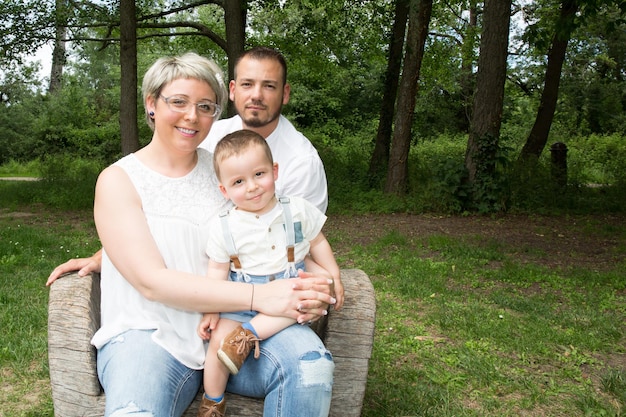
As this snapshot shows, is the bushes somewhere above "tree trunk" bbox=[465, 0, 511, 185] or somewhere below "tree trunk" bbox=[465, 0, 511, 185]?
below

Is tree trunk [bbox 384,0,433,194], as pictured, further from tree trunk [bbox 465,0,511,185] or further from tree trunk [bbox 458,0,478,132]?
tree trunk [bbox 458,0,478,132]

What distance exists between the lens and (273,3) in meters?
13.6

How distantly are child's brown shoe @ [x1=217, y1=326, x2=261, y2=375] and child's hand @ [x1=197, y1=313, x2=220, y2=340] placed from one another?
13 cm

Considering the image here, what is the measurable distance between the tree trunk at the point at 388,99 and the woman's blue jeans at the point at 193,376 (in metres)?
11.0

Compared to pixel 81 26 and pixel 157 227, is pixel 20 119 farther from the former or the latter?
pixel 157 227

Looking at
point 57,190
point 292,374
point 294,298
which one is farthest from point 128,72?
point 292,374

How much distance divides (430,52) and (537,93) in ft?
30.1

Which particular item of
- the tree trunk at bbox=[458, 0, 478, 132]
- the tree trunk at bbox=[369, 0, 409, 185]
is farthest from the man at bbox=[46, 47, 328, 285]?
the tree trunk at bbox=[458, 0, 478, 132]

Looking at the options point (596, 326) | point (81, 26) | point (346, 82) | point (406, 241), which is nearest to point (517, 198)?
point (406, 241)

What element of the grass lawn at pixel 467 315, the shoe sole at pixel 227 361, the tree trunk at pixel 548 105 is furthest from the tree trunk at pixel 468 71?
the shoe sole at pixel 227 361

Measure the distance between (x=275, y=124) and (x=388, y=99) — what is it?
1085 centimetres

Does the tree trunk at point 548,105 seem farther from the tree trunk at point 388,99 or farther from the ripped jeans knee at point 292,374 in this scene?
the ripped jeans knee at point 292,374

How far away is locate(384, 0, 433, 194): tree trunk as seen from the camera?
35.6 feet

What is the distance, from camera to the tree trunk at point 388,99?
1308cm
